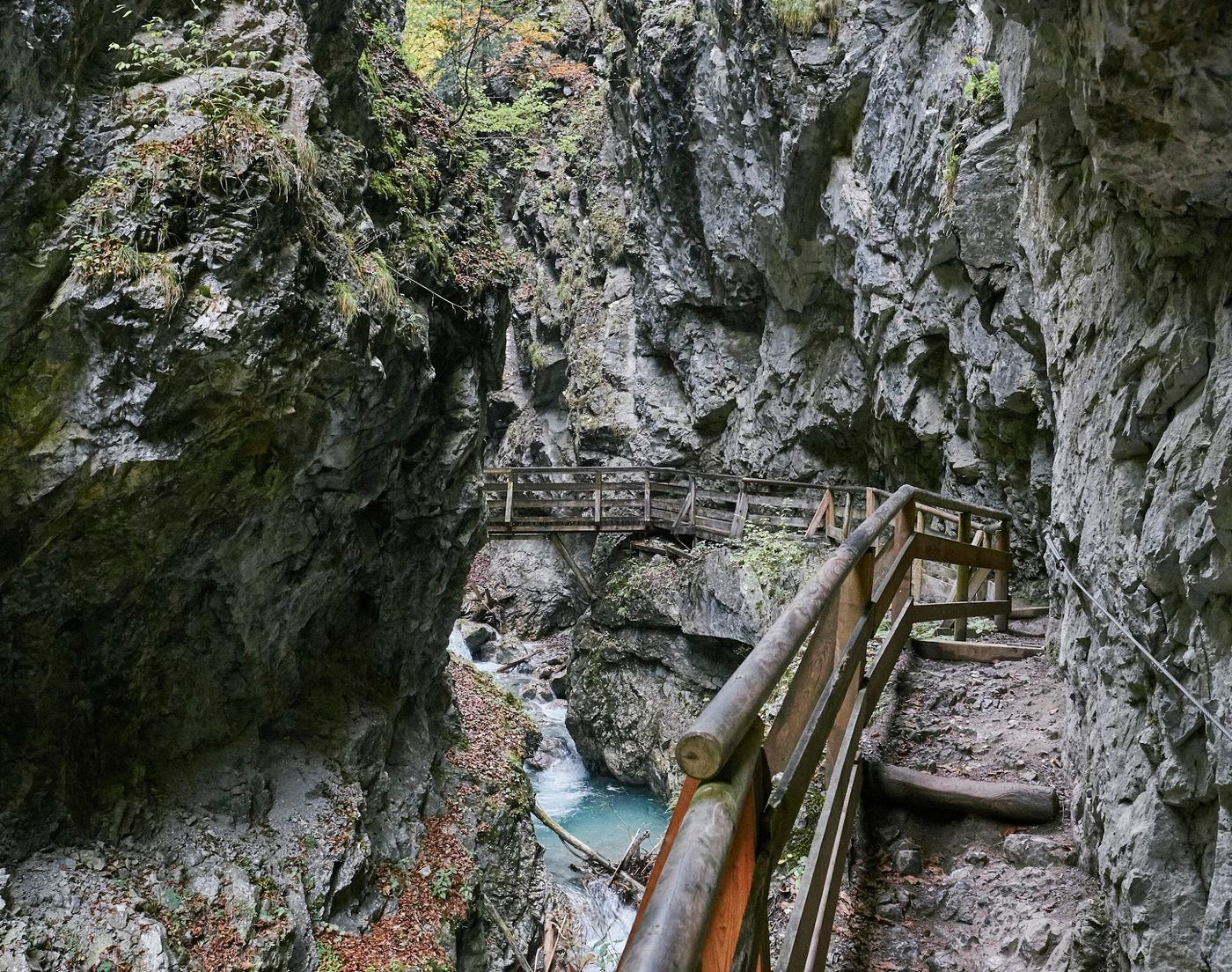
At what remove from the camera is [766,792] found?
1562 mm

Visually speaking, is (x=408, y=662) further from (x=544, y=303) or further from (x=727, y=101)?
(x=544, y=303)

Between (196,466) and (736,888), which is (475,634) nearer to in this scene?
(196,466)

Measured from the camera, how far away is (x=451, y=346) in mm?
8117

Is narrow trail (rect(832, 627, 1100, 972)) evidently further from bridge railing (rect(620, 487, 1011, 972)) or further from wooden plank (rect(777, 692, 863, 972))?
wooden plank (rect(777, 692, 863, 972))

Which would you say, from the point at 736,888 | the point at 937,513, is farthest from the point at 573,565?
the point at 736,888

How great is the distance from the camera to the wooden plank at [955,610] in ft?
14.2

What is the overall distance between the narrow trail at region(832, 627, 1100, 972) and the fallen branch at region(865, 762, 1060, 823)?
5cm

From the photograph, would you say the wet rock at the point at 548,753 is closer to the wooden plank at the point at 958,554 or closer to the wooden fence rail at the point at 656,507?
the wooden fence rail at the point at 656,507

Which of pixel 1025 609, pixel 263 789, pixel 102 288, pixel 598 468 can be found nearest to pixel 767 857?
pixel 102 288

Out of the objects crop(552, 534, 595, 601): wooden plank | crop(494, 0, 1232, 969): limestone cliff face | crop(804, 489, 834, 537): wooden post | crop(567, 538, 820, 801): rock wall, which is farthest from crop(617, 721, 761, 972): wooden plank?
crop(552, 534, 595, 601): wooden plank

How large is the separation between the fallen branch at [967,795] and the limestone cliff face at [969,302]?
26 cm

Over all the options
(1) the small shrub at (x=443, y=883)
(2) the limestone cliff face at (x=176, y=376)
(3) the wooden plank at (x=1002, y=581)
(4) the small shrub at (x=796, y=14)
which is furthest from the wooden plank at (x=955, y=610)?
(4) the small shrub at (x=796, y=14)

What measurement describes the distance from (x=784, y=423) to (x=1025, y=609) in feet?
27.3

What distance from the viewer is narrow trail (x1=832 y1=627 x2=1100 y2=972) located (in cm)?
245
